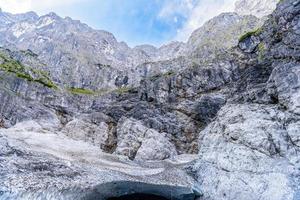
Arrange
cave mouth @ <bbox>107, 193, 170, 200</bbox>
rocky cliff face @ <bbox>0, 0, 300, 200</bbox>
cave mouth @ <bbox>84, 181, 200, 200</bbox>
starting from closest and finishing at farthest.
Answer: rocky cliff face @ <bbox>0, 0, 300, 200</bbox> → cave mouth @ <bbox>84, 181, 200, 200</bbox> → cave mouth @ <bbox>107, 193, 170, 200</bbox>

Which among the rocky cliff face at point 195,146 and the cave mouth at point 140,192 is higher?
the rocky cliff face at point 195,146

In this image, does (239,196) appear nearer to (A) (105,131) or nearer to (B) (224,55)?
(A) (105,131)

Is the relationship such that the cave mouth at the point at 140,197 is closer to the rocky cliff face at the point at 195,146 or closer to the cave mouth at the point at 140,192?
the cave mouth at the point at 140,192

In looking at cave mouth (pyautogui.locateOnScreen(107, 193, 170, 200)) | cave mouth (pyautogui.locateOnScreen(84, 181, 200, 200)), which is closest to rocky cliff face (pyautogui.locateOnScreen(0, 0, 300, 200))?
cave mouth (pyautogui.locateOnScreen(84, 181, 200, 200))

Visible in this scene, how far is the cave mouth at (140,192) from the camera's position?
35.8 m

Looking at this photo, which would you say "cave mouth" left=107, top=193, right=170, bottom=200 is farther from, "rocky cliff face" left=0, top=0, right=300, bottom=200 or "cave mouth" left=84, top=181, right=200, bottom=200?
"rocky cliff face" left=0, top=0, right=300, bottom=200

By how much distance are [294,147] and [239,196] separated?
7.09 metres

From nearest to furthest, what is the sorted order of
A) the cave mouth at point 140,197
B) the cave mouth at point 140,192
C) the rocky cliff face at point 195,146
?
the rocky cliff face at point 195,146 < the cave mouth at point 140,192 < the cave mouth at point 140,197

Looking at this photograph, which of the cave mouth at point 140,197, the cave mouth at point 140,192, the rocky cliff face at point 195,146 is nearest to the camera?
the rocky cliff face at point 195,146

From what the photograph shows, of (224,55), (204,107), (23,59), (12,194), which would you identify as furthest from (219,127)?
(23,59)

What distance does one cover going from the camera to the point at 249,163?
37531 mm

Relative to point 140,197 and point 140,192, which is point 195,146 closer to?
point 140,197

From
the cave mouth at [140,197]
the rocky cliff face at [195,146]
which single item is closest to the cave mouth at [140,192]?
the cave mouth at [140,197]

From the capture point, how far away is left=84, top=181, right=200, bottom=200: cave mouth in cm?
3578
